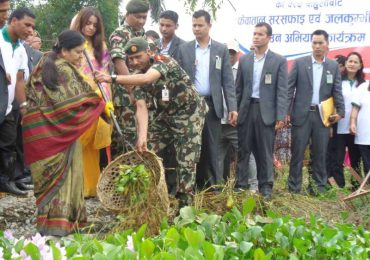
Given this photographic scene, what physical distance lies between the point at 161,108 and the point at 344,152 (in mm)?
3093

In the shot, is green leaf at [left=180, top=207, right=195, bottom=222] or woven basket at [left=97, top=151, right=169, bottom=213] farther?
woven basket at [left=97, top=151, right=169, bottom=213]

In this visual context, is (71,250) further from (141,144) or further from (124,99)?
(124,99)

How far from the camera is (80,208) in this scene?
5242 mm

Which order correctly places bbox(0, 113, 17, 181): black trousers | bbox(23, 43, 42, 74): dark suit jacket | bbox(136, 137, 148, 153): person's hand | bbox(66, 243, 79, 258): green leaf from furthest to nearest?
bbox(23, 43, 42, 74): dark suit jacket < bbox(0, 113, 17, 181): black trousers < bbox(136, 137, 148, 153): person's hand < bbox(66, 243, 79, 258): green leaf

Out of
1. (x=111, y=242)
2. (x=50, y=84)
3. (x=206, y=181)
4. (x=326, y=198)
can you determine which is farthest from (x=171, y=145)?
(x=111, y=242)

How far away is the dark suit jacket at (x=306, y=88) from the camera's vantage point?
7.49 m

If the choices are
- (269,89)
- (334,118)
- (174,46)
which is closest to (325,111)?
(334,118)

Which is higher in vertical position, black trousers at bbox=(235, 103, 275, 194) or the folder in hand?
the folder in hand

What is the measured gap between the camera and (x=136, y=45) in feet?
17.2

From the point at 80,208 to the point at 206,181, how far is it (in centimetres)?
169

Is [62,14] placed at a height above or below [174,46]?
above

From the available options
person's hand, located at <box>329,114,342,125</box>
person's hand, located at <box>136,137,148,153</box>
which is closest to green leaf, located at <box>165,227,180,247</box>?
person's hand, located at <box>136,137,148,153</box>

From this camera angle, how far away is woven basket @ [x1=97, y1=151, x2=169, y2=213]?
517 cm

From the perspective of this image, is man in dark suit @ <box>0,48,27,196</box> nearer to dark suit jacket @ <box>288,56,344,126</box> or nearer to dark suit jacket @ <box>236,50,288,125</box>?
dark suit jacket @ <box>236,50,288,125</box>
